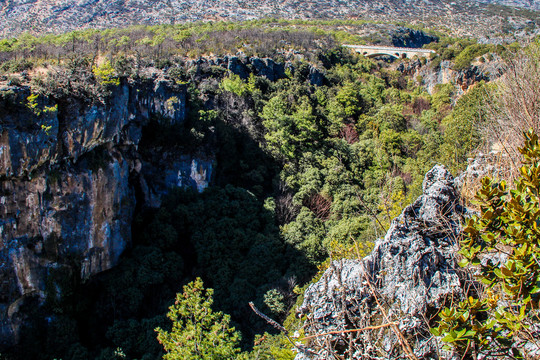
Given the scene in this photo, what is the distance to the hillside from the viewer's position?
48.3 metres

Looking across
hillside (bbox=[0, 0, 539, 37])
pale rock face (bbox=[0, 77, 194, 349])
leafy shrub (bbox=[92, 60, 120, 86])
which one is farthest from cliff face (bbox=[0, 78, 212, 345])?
hillside (bbox=[0, 0, 539, 37])

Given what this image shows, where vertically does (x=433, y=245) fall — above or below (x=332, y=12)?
below

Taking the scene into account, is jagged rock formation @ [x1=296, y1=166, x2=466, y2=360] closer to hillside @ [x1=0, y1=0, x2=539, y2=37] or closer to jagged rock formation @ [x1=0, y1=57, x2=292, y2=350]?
jagged rock formation @ [x1=0, y1=57, x2=292, y2=350]

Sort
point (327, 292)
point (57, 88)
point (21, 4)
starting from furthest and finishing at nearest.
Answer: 1. point (21, 4)
2. point (57, 88)
3. point (327, 292)

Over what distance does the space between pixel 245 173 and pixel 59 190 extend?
1272 cm

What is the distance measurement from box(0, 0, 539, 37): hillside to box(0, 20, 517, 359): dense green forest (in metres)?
16.3

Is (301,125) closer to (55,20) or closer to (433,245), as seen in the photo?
(433,245)

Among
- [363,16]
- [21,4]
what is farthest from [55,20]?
[363,16]

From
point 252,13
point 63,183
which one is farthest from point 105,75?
point 252,13

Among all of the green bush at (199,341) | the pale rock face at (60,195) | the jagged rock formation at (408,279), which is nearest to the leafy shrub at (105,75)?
the pale rock face at (60,195)

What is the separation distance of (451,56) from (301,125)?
2454cm

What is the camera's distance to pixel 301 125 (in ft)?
91.4

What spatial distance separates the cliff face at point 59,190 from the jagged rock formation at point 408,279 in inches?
528

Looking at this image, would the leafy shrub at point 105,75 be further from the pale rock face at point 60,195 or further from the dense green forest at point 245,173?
the pale rock face at point 60,195
